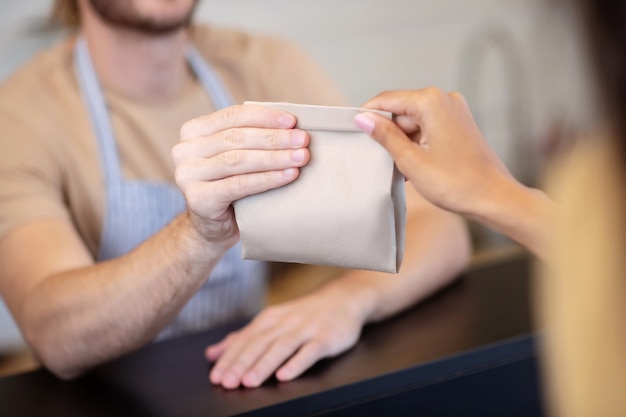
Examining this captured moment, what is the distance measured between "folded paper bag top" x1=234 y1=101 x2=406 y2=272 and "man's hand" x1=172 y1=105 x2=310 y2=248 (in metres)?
0.01

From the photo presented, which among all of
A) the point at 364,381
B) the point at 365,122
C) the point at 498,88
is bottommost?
the point at 498,88

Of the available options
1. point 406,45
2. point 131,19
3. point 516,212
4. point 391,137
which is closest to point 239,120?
point 391,137

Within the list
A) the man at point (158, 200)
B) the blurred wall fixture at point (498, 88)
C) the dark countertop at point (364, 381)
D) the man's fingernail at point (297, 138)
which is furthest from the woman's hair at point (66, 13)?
the blurred wall fixture at point (498, 88)

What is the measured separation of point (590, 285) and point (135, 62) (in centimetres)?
76

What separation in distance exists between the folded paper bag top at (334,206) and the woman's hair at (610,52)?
249mm

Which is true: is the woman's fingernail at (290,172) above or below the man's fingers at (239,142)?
below

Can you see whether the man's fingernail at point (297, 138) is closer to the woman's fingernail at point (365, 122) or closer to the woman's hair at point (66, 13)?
the woman's fingernail at point (365, 122)

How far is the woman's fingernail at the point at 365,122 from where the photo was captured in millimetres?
643

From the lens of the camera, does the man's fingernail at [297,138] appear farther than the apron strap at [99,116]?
No

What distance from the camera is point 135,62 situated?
1085 millimetres

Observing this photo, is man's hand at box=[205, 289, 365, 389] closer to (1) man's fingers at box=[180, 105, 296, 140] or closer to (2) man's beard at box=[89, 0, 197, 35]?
(1) man's fingers at box=[180, 105, 296, 140]

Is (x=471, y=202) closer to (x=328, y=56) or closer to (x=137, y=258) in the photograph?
(x=137, y=258)

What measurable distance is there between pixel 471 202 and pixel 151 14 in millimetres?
508

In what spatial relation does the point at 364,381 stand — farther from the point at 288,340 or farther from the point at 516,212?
the point at 516,212
